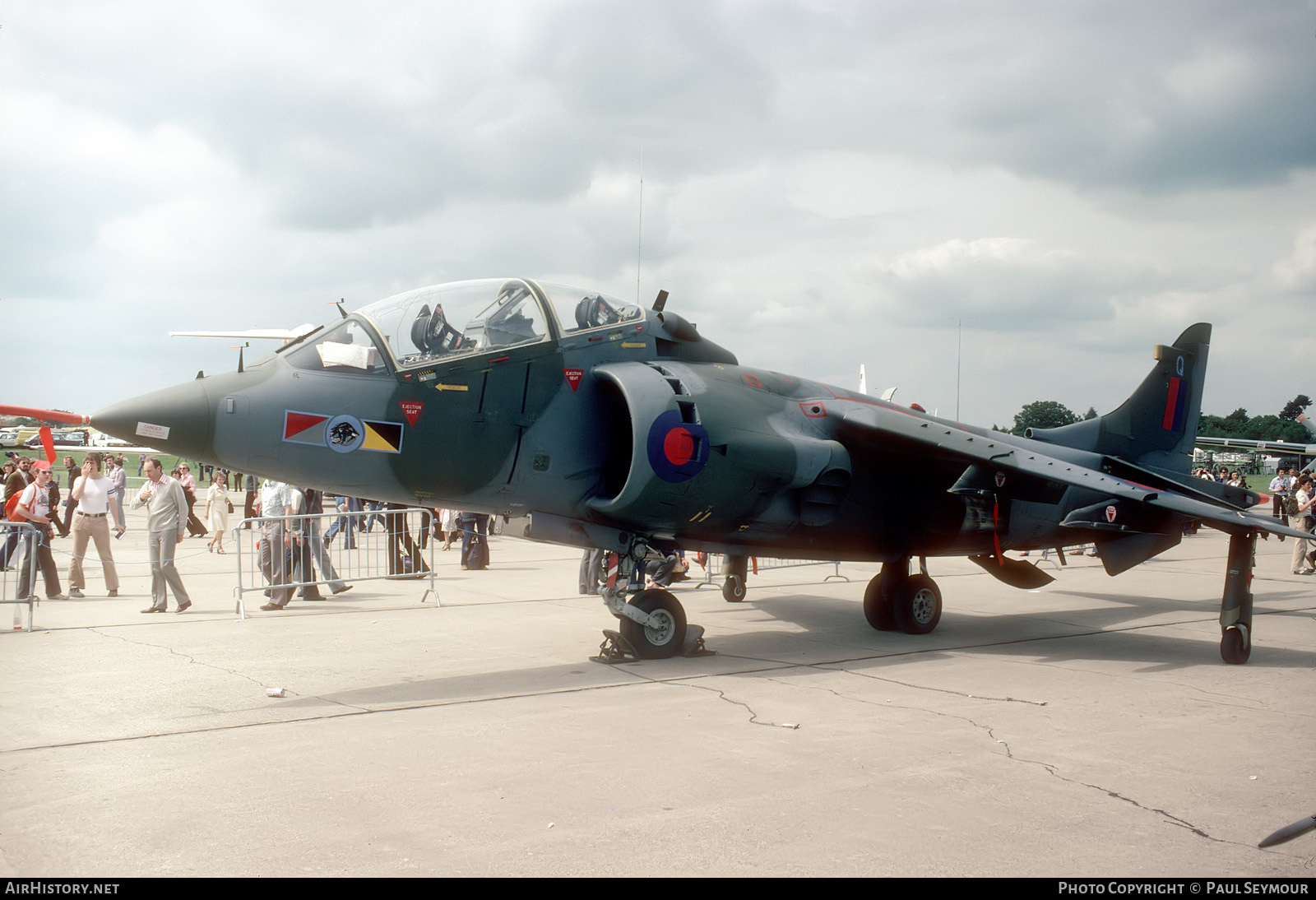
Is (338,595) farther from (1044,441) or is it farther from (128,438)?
(1044,441)

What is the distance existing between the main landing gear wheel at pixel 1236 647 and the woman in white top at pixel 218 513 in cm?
1767

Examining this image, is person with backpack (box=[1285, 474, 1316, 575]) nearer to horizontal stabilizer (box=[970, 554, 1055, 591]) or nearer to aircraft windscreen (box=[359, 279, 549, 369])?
horizontal stabilizer (box=[970, 554, 1055, 591])

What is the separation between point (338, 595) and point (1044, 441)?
387 inches

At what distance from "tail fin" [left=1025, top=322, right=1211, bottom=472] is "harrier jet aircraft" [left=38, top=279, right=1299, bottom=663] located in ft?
3.98

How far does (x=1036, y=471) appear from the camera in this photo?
8570 millimetres

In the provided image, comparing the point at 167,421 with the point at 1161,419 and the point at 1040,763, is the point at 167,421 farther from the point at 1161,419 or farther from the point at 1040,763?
the point at 1161,419

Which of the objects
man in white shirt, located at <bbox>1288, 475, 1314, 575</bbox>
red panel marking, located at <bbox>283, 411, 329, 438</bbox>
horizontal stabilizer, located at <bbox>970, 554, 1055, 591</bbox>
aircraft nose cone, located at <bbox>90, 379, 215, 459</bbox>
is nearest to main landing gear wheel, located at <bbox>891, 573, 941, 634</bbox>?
horizontal stabilizer, located at <bbox>970, 554, 1055, 591</bbox>

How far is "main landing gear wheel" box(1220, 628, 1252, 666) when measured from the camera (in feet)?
28.0

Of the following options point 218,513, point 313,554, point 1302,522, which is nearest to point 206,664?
point 313,554

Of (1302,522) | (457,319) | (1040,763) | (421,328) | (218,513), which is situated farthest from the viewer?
(218,513)

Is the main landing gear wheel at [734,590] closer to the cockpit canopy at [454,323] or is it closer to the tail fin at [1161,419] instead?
the tail fin at [1161,419]

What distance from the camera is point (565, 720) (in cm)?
634

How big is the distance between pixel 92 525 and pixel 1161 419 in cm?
1437

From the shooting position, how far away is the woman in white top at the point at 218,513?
779 inches
